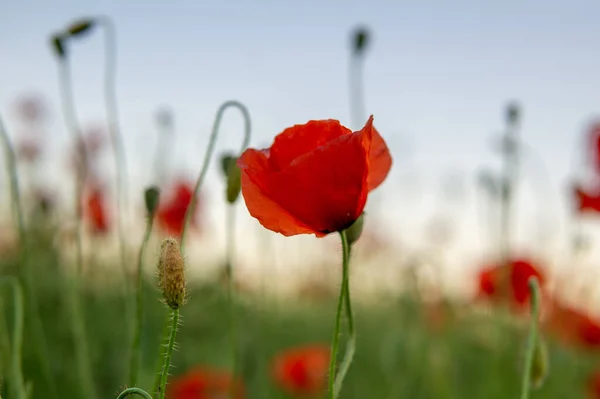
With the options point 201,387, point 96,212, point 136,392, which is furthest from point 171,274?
point 96,212

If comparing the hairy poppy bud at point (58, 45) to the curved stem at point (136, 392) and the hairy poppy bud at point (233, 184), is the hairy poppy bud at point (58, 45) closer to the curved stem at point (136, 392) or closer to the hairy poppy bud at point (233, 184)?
the hairy poppy bud at point (233, 184)

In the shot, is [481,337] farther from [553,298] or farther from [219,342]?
[219,342]

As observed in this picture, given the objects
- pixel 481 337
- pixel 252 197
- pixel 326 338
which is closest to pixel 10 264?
pixel 326 338

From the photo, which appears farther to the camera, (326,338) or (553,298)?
(326,338)

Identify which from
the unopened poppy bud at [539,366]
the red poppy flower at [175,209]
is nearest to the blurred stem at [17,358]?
the unopened poppy bud at [539,366]

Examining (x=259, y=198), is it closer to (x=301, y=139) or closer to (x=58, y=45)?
(x=301, y=139)

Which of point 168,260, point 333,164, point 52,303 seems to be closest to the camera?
point 168,260
